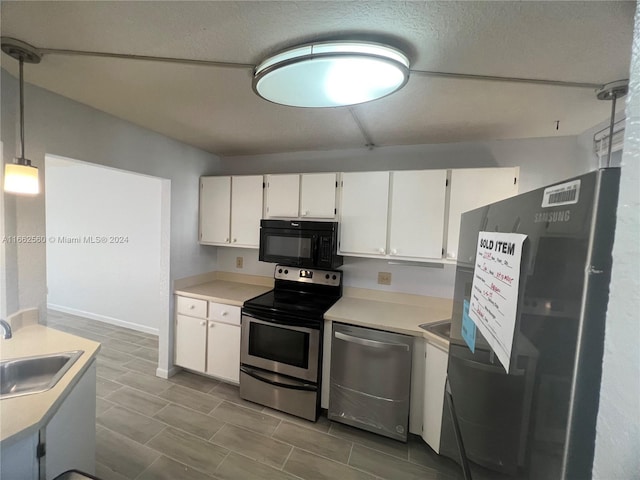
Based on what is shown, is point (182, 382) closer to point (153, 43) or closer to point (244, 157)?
point (244, 157)

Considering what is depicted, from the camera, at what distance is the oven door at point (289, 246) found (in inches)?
91.9

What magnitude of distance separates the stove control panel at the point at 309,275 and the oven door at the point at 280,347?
1.79ft

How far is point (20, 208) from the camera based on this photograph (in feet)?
4.99

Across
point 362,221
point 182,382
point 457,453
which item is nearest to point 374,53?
point 362,221

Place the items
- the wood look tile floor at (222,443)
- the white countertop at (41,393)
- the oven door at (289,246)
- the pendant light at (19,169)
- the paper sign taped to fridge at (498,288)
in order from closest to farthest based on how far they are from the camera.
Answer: the paper sign taped to fridge at (498,288) < the white countertop at (41,393) < the pendant light at (19,169) < the wood look tile floor at (222,443) < the oven door at (289,246)

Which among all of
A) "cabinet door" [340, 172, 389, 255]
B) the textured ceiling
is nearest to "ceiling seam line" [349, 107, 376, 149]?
the textured ceiling

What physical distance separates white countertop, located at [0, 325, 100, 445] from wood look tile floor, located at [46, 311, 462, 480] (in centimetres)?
91

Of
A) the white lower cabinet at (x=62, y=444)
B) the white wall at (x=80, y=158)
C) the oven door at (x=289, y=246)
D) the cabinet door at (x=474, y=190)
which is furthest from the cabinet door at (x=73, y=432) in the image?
the cabinet door at (x=474, y=190)

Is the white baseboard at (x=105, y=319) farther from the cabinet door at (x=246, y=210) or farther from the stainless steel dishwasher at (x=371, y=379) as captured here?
the stainless steel dishwasher at (x=371, y=379)

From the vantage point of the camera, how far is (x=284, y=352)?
2.18 meters

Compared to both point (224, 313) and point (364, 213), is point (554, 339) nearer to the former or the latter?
point (364, 213)

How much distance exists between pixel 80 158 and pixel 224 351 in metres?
1.92

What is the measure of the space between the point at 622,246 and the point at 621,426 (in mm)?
257

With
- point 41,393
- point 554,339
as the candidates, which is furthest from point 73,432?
point 554,339
